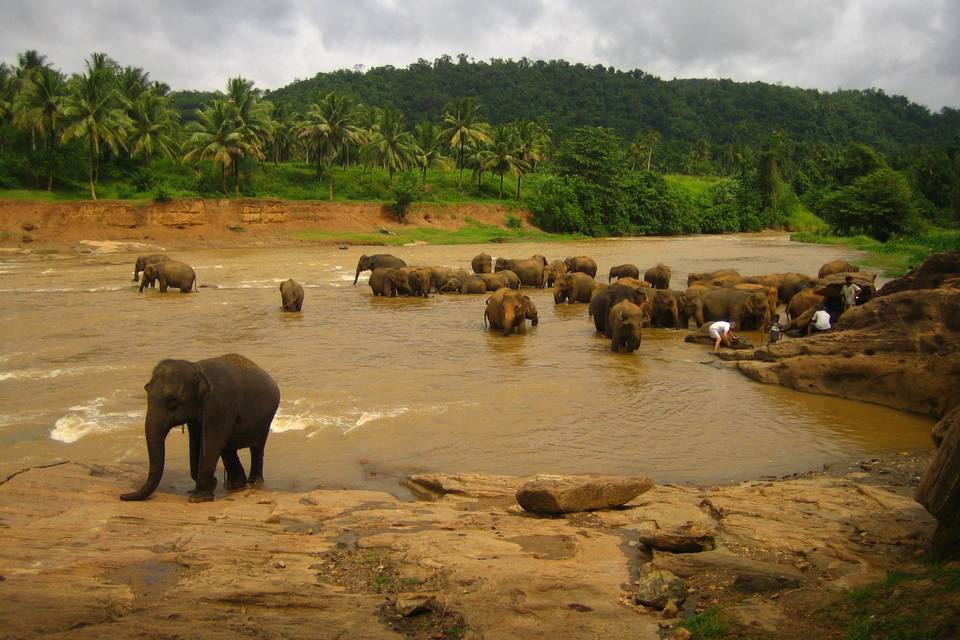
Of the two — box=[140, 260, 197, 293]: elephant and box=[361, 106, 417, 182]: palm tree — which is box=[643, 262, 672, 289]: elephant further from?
box=[361, 106, 417, 182]: palm tree

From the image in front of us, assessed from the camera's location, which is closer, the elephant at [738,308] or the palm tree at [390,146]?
the elephant at [738,308]

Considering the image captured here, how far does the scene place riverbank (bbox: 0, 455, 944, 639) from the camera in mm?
4789

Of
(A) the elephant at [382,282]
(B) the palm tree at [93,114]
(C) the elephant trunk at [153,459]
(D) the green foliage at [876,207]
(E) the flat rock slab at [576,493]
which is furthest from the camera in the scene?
(D) the green foliage at [876,207]

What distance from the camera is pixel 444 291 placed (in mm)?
28500

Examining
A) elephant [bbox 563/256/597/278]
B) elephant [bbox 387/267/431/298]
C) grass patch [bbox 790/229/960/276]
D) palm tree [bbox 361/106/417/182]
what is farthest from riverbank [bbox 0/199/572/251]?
elephant [bbox 387/267/431/298]

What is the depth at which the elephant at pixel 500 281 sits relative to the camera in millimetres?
28531

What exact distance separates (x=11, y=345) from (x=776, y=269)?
33.0 meters

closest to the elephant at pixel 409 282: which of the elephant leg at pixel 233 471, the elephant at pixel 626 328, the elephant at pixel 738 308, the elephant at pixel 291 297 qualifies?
the elephant at pixel 291 297

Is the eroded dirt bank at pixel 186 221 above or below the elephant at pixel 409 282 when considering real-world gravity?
above

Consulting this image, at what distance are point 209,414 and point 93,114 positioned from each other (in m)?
48.6

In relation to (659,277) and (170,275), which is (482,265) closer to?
(659,277)

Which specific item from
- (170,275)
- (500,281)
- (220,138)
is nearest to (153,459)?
(500,281)

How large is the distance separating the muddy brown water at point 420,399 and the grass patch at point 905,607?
175 inches

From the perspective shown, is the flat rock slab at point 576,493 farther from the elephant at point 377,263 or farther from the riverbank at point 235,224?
the riverbank at point 235,224
